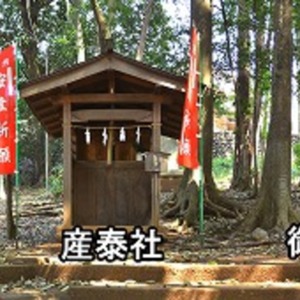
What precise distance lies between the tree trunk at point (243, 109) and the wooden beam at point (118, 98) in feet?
28.7

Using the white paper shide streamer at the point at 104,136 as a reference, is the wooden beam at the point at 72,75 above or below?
above

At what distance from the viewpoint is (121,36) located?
83.1ft

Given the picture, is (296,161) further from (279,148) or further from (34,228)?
(279,148)

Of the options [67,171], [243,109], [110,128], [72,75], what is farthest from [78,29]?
[67,171]

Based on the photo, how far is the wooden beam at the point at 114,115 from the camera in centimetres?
1048

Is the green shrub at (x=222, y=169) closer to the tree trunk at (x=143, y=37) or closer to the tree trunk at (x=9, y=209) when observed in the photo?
the tree trunk at (x=143, y=37)

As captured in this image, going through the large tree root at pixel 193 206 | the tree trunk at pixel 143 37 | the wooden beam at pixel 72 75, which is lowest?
the large tree root at pixel 193 206

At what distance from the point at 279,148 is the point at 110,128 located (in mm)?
3138

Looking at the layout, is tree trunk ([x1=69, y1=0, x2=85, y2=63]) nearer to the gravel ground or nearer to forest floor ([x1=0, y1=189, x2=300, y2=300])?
the gravel ground

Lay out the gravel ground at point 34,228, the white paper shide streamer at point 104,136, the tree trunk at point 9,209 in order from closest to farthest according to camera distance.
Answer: the tree trunk at point 9,209, the white paper shide streamer at point 104,136, the gravel ground at point 34,228

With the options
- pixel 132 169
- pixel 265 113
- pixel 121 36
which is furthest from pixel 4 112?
pixel 265 113

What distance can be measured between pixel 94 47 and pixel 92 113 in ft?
54.6

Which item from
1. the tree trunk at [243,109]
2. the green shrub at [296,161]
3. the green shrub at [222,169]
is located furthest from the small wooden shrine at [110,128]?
the green shrub at [222,169]

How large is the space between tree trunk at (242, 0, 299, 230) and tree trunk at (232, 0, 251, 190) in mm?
7137
